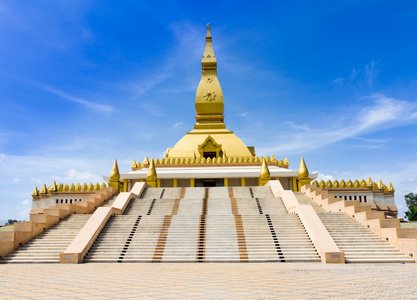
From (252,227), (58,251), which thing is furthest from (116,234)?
(252,227)

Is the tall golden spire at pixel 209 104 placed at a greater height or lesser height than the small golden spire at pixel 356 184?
greater

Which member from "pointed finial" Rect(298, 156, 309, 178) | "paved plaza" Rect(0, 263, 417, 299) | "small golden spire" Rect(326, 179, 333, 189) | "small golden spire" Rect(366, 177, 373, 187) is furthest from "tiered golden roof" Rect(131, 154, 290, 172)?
"paved plaza" Rect(0, 263, 417, 299)

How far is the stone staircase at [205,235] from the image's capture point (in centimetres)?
1428

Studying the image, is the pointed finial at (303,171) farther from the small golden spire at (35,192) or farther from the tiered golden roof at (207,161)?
the small golden spire at (35,192)

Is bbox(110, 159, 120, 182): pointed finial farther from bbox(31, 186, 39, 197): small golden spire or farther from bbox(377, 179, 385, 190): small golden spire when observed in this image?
bbox(377, 179, 385, 190): small golden spire

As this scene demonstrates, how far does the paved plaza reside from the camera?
693 cm

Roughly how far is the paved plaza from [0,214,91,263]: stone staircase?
4.70m

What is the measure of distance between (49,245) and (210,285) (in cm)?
1048

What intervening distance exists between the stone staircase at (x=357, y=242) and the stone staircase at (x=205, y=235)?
1443 mm

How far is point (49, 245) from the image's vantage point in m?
15.9

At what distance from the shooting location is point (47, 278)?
965cm

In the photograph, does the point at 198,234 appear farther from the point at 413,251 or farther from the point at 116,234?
the point at 413,251

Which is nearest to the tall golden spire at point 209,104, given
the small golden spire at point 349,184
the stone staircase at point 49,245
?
the small golden spire at point 349,184

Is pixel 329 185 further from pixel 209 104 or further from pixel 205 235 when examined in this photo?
pixel 209 104
